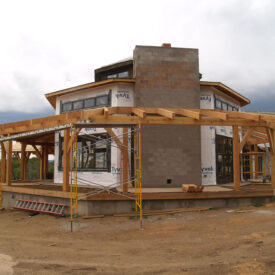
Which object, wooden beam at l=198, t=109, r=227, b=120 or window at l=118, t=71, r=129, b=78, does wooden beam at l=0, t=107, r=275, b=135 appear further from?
window at l=118, t=71, r=129, b=78

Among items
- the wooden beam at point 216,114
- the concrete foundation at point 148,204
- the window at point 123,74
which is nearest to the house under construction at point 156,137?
the concrete foundation at point 148,204

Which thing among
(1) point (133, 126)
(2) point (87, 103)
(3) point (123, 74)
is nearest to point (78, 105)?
(2) point (87, 103)

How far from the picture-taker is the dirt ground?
501 centimetres

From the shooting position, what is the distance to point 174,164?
1310cm

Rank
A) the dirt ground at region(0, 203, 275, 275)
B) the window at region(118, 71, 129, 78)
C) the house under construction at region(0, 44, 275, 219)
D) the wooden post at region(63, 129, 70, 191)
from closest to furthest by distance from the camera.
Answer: the dirt ground at region(0, 203, 275, 275) < the wooden post at region(63, 129, 70, 191) < the house under construction at region(0, 44, 275, 219) < the window at region(118, 71, 129, 78)

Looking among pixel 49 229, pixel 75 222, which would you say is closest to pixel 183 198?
pixel 75 222

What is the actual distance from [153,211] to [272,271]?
6.07 meters

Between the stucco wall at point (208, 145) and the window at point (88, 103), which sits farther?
the window at point (88, 103)

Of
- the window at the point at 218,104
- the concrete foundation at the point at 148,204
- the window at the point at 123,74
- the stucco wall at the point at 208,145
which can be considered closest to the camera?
the concrete foundation at the point at 148,204

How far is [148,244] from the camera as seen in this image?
669 centimetres

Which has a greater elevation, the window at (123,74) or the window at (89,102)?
the window at (123,74)

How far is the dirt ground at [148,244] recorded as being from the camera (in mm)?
5008

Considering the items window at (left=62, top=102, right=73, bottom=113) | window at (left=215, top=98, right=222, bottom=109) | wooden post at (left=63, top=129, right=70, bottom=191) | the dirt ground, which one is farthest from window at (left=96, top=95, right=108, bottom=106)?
the dirt ground

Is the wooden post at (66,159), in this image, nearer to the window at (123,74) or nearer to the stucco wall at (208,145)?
the window at (123,74)
